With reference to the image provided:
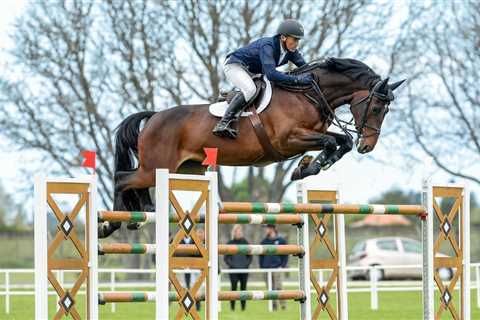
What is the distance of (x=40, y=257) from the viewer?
752cm

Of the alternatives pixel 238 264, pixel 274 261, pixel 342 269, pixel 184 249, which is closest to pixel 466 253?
pixel 342 269

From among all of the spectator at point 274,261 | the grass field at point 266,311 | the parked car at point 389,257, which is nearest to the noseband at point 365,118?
the grass field at point 266,311

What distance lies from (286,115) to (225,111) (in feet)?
1.70

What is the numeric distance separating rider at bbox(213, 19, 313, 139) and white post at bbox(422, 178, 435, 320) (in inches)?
53.1

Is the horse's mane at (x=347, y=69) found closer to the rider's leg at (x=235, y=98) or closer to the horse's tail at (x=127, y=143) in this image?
the rider's leg at (x=235, y=98)

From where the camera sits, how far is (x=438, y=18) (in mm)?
26531

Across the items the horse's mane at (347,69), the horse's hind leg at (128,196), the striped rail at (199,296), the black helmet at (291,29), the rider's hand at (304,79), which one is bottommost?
the striped rail at (199,296)

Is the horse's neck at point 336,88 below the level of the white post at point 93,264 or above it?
above

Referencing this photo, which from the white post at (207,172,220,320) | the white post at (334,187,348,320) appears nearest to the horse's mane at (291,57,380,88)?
the white post at (334,187,348,320)

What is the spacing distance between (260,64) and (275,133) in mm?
708

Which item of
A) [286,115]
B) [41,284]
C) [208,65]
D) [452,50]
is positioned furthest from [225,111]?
[452,50]

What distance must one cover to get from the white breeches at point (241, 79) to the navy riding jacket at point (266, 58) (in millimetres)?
61

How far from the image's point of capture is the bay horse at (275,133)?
30.1ft

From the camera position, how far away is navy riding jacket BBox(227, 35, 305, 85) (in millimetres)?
9164
